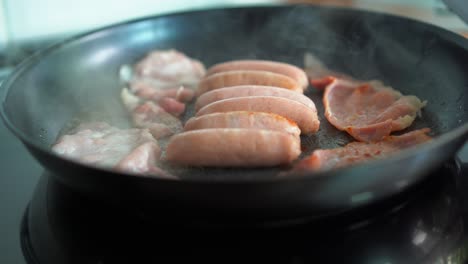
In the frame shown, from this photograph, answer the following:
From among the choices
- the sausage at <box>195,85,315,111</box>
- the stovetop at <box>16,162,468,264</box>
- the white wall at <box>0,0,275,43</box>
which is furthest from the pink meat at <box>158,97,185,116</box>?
the white wall at <box>0,0,275,43</box>

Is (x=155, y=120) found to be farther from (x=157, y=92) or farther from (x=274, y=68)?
(x=274, y=68)

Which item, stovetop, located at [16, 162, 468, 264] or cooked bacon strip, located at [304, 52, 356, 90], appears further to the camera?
cooked bacon strip, located at [304, 52, 356, 90]

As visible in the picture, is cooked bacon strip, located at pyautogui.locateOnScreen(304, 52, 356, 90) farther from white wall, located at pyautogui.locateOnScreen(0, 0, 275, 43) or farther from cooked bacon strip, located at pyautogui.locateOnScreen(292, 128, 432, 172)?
white wall, located at pyautogui.locateOnScreen(0, 0, 275, 43)

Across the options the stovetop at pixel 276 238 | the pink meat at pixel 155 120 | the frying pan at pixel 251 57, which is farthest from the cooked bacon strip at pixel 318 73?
the stovetop at pixel 276 238

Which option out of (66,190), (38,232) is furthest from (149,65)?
(38,232)

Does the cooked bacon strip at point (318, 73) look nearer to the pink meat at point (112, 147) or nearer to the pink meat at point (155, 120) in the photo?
the pink meat at point (155, 120)

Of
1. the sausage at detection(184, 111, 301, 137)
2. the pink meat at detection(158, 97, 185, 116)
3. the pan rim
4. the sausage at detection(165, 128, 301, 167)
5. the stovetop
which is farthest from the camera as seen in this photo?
the pink meat at detection(158, 97, 185, 116)

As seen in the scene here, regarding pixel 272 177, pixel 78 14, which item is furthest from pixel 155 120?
pixel 78 14

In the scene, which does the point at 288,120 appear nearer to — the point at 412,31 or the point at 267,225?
the point at 267,225
